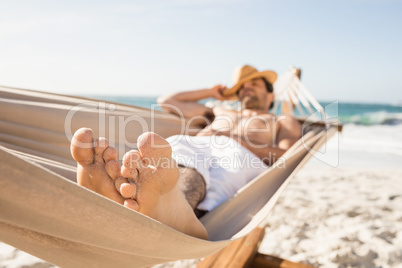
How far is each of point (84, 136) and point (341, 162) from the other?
14.6 feet

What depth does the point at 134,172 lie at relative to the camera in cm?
70

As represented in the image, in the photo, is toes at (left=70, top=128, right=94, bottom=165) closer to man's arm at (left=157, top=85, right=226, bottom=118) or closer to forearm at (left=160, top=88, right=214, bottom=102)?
man's arm at (left=157, top=85, right=226, bottom=118)

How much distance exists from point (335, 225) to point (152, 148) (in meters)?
1.47

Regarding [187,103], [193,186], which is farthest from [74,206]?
[187,103]

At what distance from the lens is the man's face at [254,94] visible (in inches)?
83.8

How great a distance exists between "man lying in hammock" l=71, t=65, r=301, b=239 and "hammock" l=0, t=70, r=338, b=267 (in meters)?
0.09

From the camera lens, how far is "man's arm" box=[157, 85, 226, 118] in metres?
2.03

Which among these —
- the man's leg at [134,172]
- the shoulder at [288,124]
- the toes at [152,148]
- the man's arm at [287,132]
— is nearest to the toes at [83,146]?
the man's leg at [134,172]

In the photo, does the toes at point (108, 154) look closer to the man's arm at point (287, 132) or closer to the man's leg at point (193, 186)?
the man's leg at point (193, 186)

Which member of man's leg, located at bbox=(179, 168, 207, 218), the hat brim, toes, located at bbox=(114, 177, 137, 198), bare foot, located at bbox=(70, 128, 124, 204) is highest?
the hat brim

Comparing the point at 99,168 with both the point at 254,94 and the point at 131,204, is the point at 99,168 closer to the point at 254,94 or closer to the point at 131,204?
the point at 131,204

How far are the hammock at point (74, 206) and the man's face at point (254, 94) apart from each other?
663 mm

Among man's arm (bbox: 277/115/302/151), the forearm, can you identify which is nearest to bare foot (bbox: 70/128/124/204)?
man's arm (bbox: 277/115/302/151)

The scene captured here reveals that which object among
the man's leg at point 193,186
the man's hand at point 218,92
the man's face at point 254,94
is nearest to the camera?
the man's leg at point 193,186
